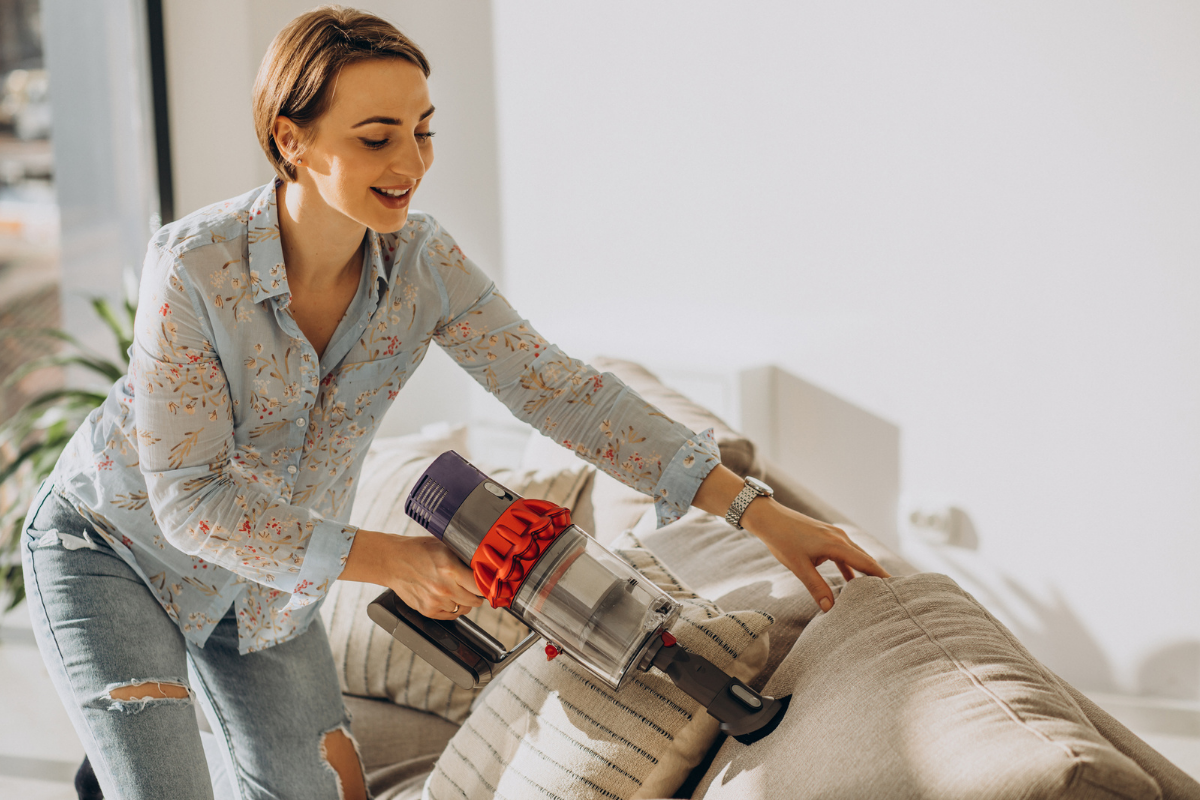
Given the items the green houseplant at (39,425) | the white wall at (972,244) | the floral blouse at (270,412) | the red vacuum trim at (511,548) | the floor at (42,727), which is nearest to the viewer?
the red vacuum trim at (511,548)

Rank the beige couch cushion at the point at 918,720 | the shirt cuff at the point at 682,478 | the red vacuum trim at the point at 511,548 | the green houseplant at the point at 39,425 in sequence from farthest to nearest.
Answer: the green houseplant at the point at 39,425
the shirt cuff at the point at 682,478
the red vacuum trim at the point at 511,548
the beige couch cushion at the point at 918,720

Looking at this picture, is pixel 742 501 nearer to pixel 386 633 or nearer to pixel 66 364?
pixel 386 633

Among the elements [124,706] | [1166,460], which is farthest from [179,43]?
[1166,460]

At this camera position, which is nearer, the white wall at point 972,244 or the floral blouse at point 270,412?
the floral blouse at point 270,412

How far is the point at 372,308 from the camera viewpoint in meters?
1.28

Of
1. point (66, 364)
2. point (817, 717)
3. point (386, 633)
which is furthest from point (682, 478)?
point (66, 364)

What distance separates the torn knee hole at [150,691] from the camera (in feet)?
3.94

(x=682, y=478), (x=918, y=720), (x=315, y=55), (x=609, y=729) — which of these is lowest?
(x=609, y=729)

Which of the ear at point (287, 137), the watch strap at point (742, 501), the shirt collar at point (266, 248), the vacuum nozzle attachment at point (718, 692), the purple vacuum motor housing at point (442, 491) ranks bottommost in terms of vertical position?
the vacuum nozzle attachment at point (718, 692)

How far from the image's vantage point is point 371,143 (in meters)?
1.12

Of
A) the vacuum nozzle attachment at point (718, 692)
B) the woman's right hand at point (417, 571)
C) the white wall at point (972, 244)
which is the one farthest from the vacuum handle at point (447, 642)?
the white wall at point (972, 244)

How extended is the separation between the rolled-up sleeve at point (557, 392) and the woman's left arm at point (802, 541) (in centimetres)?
8

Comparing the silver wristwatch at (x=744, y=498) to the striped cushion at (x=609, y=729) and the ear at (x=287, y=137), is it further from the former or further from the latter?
the ear at (x=287, y=137)

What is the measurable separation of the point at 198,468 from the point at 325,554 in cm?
17
